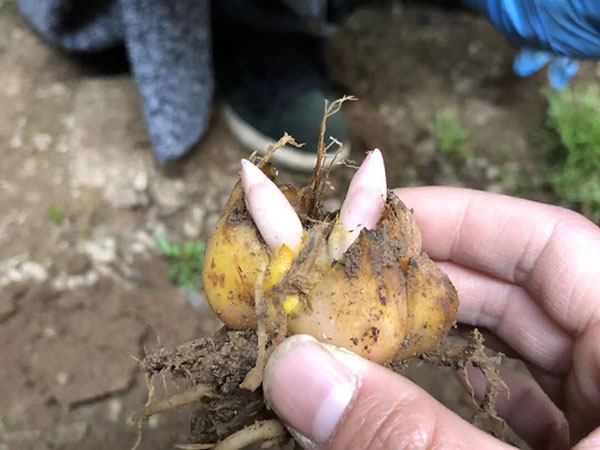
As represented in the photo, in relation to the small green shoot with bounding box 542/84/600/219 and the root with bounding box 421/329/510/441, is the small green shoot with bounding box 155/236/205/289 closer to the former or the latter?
the root with bounding box 421/329/510/441

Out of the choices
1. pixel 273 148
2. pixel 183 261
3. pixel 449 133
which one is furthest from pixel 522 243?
pixel 449 133

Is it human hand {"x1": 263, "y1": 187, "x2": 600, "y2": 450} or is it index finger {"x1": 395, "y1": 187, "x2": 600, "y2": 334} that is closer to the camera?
human hand {"x1": 263, "y1": 187, "x2": 600, "y2": 450}

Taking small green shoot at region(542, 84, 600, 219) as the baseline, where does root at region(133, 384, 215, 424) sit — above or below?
below

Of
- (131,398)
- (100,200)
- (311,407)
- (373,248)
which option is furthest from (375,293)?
(100,200)

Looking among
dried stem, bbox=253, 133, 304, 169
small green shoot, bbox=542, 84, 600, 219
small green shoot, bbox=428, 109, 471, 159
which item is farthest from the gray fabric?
dried stem, bbox=253, 133, 304, 169

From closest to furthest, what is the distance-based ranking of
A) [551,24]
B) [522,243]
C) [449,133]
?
[522,243], [551,24], [449,133]

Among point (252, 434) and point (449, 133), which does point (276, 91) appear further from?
point (252, 434)

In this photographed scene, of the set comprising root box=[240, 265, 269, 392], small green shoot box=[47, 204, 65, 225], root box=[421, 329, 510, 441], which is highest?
root box=[240, 265, 269, 392]

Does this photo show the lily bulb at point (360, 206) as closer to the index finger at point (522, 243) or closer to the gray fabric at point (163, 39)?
the index finger at point (522, 243)
